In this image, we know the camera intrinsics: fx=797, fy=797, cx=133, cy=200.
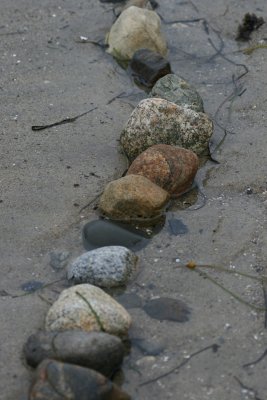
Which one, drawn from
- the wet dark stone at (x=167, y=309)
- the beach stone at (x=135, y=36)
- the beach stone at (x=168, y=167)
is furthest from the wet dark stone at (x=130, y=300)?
the beach stone at (x=135, y=36)

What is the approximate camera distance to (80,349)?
3391mm

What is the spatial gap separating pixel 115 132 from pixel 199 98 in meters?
0.63

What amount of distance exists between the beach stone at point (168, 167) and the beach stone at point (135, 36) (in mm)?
1588

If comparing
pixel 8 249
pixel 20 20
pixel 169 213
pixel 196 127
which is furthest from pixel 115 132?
pixel 20 20

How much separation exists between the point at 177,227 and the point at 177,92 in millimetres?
1236

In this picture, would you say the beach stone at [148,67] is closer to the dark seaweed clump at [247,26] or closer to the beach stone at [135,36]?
the beach stone at [135,36]

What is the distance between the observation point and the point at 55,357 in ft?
11.2

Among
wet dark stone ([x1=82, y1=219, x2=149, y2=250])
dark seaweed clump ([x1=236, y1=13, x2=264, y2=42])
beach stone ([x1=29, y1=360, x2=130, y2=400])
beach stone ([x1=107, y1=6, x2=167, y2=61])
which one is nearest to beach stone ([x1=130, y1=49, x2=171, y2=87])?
beach stone ([x1=107, y1=6, x2=167, y2=61])

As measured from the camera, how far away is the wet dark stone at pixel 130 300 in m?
3.91

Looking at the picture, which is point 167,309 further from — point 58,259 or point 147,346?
point 58,259

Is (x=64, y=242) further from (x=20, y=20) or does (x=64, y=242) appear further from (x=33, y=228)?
(x=20, y=20)

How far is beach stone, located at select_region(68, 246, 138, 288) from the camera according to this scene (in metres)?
3.96

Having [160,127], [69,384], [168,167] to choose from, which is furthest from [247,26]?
[69,384]

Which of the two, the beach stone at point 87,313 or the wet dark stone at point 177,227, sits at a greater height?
the beach stone at point 87,313
